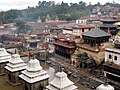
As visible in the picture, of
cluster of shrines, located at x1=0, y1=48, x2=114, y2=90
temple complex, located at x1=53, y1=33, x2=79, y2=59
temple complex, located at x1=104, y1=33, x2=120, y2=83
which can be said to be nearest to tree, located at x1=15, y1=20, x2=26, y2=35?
temple complex, located at x1=53, y1=33, x2=79, y2=59

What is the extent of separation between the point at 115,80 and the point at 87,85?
325 centimetres

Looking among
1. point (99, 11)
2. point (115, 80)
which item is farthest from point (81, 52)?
point (99, 11)

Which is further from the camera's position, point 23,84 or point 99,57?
point 99,57

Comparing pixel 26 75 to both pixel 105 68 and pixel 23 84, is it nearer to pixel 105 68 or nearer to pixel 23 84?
pixel 23 84

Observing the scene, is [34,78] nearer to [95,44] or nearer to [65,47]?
[95,44]

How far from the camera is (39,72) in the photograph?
62.4 feet

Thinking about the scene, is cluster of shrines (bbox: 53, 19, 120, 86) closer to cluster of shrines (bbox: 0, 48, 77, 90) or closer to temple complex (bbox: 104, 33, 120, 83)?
temple complex (bbox: 104, 33, 120, 83)

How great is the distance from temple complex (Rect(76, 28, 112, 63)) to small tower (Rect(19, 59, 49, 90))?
39.6 feet

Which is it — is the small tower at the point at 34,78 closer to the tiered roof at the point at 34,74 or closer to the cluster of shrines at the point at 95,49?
the tiered roof at the point at 34,74

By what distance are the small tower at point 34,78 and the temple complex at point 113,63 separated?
894cm

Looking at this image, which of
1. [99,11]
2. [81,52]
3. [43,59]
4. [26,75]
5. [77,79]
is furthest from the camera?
[99,11]

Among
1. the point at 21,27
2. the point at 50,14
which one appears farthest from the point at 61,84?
the point at 50,14

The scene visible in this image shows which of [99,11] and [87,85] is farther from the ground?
[99,11]

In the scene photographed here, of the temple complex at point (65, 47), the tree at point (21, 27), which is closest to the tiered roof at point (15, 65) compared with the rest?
the temple complex at point (65, 47)
